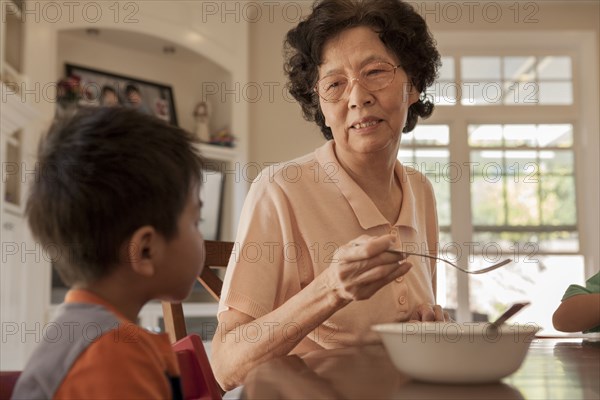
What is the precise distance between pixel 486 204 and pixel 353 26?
409 centimetres

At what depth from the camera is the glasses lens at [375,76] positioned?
1598 millimetres

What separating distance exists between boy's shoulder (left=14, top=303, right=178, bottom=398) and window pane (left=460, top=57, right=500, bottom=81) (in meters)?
5.18

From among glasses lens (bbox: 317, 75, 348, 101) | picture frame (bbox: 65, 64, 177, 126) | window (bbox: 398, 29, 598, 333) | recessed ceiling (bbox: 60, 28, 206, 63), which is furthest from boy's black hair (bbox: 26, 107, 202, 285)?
window (bbox: 398, 29, 598, 333)

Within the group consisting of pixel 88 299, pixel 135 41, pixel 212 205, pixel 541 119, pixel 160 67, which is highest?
pixel 135 41

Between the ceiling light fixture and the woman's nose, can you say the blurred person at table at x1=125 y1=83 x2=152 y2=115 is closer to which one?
the ceiling light fixture

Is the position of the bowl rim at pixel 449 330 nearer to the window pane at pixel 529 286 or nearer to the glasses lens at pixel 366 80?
the glasses lens at pixel 366 80

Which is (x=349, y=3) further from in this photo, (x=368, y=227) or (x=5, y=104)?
(x=5, y=104)

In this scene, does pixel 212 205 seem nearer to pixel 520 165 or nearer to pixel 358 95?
pixel 520 165

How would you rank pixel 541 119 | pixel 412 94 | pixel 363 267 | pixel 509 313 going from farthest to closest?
pixel 541 119
pixel 412 94
pixel 363 267
pixel 509 313

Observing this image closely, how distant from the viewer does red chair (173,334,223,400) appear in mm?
804

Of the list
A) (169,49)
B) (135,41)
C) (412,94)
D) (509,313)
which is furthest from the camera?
(169,49)

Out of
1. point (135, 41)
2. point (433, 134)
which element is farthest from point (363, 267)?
point (433, 134)

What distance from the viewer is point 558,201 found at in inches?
216

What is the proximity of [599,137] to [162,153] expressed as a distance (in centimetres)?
506
